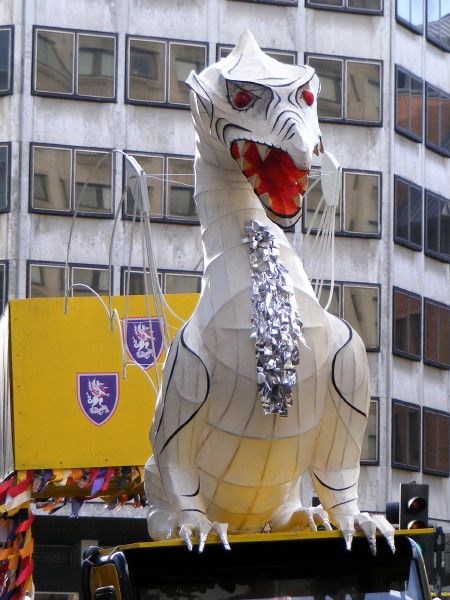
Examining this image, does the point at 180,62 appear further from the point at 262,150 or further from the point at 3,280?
the point at 262,150

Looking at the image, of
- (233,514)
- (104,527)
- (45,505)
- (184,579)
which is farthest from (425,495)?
(104,527)

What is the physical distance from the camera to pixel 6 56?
33594 millimetres

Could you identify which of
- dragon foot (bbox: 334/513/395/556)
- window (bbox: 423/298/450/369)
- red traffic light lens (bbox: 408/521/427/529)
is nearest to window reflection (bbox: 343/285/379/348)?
window (bbox: 423/298/450/369)

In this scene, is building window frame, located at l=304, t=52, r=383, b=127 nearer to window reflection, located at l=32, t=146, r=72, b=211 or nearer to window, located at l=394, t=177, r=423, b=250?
window, located at l=394, t=177, r=423, b=250

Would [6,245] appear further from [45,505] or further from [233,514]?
[233,514]

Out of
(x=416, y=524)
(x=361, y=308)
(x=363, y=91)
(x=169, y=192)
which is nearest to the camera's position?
(x=416, y=524)

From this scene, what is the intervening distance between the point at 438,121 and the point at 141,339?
2359cm

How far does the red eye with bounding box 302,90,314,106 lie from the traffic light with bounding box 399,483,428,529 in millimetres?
6723

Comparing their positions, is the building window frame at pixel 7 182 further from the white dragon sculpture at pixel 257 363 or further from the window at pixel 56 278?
the white dragon sculpture at pixel 257 363

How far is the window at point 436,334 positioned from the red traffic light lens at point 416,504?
809 inches

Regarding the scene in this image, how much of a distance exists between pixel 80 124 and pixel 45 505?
18.1 metres

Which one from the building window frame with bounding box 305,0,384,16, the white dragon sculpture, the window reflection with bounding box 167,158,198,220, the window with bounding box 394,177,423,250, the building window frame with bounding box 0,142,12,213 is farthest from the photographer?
the window with bounding box 394,177,423,250

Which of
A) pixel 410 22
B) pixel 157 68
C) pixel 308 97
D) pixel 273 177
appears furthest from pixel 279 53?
pixel 273 177

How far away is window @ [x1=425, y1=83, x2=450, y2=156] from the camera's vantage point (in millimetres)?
36969
